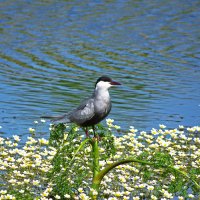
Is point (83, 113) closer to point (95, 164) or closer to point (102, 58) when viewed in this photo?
point (95, 164)

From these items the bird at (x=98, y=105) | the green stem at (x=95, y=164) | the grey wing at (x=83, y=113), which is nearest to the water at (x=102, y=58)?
the grey wing at (x=83, y=113)

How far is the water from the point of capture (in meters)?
12.6

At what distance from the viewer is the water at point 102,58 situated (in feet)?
41.3

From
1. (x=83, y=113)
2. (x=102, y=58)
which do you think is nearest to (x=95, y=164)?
(x=83, y=113)

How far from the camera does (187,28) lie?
20828mm

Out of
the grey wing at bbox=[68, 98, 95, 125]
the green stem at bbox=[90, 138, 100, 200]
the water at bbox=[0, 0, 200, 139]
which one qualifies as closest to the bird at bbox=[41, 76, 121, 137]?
the grey wing at bbox=[68, 98, 95, 125]

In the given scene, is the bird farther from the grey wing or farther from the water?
the water

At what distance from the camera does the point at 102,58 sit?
16859 mm

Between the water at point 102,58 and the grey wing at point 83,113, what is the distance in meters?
2.70

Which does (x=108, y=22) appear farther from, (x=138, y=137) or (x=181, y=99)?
(x=138, y=137)

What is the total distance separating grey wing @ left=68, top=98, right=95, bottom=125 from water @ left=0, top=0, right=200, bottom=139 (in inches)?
106

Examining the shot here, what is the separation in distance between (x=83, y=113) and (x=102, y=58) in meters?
8.63

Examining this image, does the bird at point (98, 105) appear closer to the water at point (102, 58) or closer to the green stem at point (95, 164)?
the green stem at point (95, 164)

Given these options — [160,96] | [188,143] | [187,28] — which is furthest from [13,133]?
[187,28]
